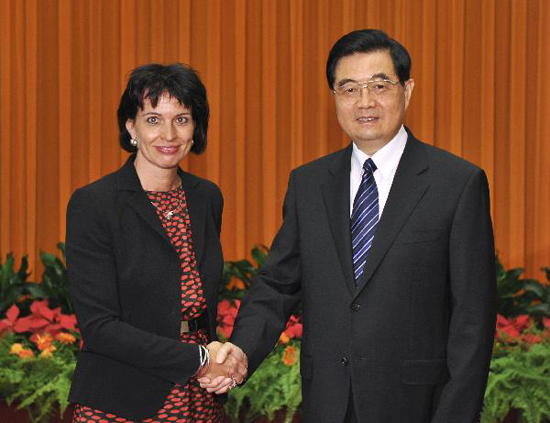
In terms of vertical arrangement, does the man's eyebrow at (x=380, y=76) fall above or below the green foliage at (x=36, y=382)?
above

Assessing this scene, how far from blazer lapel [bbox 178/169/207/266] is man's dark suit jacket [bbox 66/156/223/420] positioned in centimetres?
8

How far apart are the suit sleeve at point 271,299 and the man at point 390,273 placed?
11 centimetres

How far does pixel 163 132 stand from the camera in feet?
8.05

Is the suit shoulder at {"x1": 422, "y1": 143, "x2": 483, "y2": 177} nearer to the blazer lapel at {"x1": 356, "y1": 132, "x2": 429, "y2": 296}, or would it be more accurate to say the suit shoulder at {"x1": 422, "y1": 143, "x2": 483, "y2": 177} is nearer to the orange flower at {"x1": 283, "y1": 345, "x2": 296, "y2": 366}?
the blazer lapel at {"x1": 356, "y1": 132, "x2": 429, "y2": 296}

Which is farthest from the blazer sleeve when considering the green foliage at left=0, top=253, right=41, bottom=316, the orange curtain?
the orange curtain

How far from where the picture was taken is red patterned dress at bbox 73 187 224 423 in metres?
2.38

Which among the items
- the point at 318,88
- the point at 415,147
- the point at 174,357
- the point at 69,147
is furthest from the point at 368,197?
the point at 69,147

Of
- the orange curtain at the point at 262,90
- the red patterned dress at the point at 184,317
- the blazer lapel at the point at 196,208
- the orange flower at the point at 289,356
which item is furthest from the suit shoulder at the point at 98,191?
the orange curtain at the point at 262,90

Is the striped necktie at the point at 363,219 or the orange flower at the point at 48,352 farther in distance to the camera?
the orange flower at the point at 48,352

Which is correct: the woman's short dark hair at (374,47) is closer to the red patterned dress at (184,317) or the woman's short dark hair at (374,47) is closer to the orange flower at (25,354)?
the red patterned dress at (184,317)

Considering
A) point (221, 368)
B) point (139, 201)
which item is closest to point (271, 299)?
point (221, 368)

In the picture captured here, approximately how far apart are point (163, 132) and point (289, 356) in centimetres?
148

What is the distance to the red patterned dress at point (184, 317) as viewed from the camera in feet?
7.81

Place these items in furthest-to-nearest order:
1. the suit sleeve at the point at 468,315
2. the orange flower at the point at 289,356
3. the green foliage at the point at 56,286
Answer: the green foliage at the point at 56,286
the orange flower at the point at 289,356
the suit sleeve at the point at 468,315
